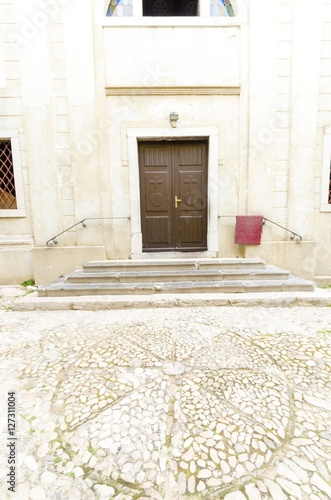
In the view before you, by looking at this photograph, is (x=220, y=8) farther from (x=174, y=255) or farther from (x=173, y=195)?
(x=174, y=255)

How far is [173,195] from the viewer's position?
18.8 feet

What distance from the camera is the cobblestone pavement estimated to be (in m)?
1.46

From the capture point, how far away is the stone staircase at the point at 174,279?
425cm

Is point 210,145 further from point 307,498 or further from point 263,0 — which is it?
point 307,498

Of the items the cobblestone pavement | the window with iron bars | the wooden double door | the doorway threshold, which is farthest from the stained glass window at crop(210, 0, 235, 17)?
the cobblestone pavement

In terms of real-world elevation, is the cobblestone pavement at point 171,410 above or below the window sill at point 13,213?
below

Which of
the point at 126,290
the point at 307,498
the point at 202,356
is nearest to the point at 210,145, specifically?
the point at 126,290

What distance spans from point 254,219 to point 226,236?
67cm

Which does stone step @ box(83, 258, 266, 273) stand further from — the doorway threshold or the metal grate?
the metal grate

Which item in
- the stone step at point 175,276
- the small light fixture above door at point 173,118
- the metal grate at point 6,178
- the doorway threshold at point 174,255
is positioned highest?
the small light fixture above door at point 173,118

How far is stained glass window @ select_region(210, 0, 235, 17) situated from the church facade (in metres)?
0.05

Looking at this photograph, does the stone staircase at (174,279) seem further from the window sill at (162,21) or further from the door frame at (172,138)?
the window sill at (162,21)

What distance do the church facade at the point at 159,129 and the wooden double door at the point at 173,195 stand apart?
0.03 metres

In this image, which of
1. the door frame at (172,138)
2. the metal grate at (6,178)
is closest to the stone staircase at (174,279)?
the door frame at (172,138)
